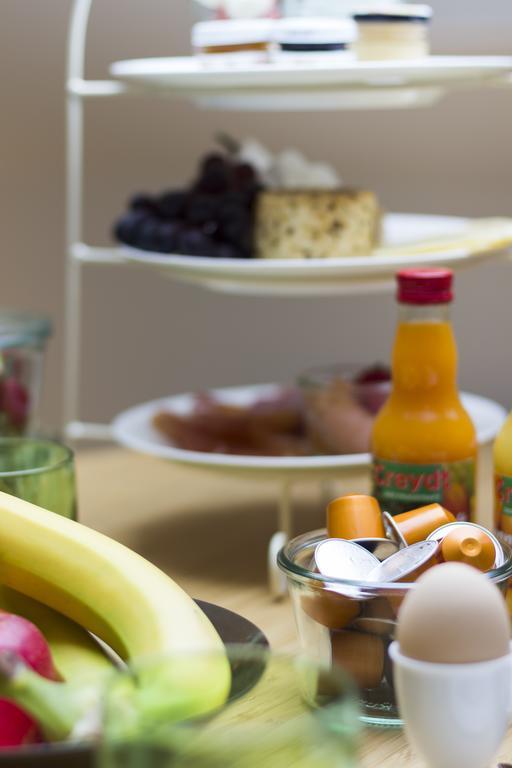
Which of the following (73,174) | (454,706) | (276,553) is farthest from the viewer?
(73,174)

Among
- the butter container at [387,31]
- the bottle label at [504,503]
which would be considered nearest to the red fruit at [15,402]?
the butter container at [387,31]

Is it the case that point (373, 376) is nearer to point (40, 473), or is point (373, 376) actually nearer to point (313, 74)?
point (313, 74)

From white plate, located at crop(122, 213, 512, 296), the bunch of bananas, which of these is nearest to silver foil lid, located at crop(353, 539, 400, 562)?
the bunch of bananas

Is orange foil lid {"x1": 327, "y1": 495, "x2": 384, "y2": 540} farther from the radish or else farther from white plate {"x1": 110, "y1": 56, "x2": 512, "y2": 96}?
white plate {"x1": 110, "y1": 56, "x2": 512, "y2": 96}

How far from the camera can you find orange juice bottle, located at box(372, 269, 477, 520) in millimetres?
818

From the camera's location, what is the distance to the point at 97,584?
62cm

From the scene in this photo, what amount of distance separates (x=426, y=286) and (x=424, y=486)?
0.45 ft

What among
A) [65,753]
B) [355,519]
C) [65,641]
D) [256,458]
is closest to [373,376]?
[256,458]

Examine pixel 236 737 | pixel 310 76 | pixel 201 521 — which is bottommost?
pixel 201 521

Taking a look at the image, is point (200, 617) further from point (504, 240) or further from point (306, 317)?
point (306, 317)

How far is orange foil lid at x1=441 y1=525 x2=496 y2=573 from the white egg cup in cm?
10

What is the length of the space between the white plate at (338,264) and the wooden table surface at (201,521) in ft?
0.59

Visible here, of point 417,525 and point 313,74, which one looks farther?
point 313,74

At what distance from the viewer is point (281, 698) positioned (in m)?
0.51
